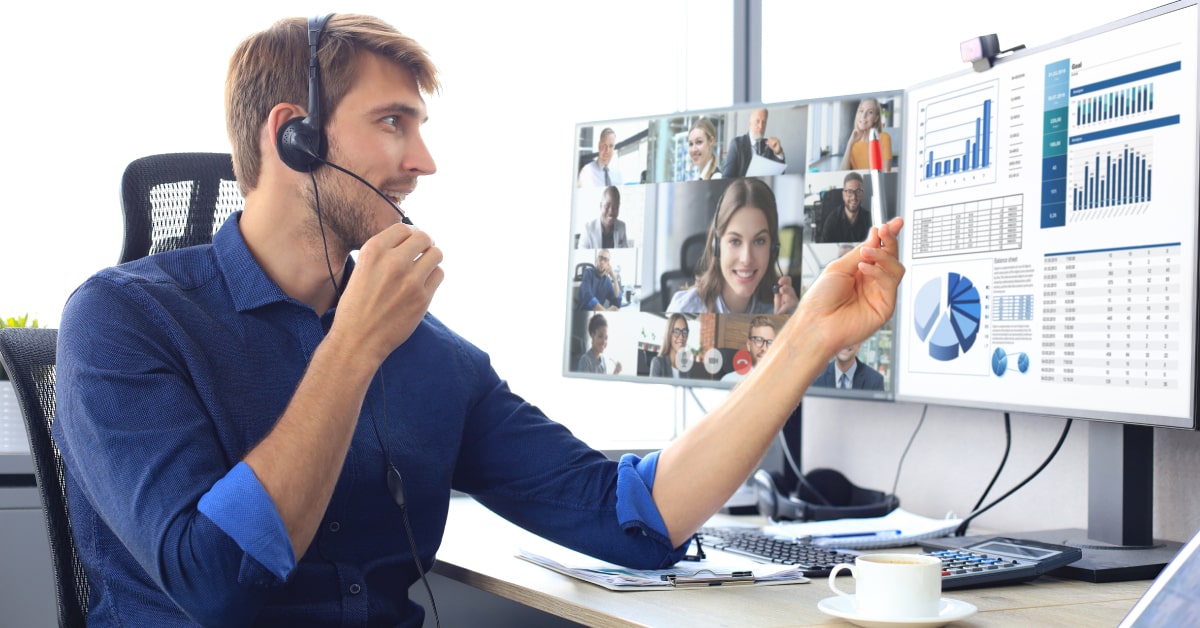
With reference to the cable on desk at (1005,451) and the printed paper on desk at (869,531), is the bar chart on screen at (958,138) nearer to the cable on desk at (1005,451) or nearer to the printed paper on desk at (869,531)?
the cable on desk at (1005,451)

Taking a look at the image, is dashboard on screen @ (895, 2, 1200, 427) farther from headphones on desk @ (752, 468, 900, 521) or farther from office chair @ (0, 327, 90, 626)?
office chair @ (0, 327, 90, 626)

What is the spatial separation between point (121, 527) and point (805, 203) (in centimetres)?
105

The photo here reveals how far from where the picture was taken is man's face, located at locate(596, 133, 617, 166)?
6.00 feet

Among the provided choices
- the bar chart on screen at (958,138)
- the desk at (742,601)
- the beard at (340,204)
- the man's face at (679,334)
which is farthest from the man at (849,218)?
the beard at (340,204)

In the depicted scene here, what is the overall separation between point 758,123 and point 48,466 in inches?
42.5

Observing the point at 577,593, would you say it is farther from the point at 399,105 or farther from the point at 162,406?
A: the point at 399,105

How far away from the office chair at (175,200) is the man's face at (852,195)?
83 centimetres

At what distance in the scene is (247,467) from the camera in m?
0.97

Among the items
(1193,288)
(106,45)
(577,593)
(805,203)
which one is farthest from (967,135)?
(106,45)

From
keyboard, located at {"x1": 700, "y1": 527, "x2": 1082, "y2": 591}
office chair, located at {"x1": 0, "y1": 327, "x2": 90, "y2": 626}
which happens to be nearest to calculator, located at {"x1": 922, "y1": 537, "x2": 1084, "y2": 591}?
keyboard, located at {"x1": 700, "y1": 527, "x2": 1082, "y2": 591}

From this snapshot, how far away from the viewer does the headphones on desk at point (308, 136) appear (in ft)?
3.88

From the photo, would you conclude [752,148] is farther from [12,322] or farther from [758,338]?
[12,322]

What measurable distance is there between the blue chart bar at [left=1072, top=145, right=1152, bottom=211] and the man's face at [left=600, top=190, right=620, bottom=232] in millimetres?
756

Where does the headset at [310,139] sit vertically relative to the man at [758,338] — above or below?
above
